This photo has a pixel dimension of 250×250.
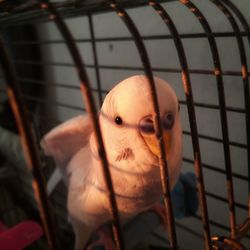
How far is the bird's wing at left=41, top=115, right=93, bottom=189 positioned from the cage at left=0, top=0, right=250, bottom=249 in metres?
0.04

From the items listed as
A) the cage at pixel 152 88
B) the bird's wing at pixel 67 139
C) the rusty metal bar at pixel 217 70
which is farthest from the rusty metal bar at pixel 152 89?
the bird's wing at pixel 67 139

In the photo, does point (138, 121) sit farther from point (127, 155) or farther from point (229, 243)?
point (229, 243)

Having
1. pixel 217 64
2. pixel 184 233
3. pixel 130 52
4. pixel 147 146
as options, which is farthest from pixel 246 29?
pixel 184 233

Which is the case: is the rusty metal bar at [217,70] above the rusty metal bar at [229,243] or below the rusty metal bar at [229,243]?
above

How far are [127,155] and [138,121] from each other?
5 centimetres

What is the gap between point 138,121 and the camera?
1.15ft

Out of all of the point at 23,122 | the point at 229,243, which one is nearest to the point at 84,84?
the point at 23,122

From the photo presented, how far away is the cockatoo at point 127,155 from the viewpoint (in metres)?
0.35

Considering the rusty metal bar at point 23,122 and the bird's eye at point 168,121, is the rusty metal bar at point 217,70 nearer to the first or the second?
the bird's eye at point 168,121

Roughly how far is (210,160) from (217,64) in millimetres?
279

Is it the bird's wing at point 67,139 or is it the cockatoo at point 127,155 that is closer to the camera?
the cockatoo at point 127,155

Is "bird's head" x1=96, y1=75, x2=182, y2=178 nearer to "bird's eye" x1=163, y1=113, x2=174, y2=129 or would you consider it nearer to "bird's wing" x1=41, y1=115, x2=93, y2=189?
"bird's eye" x1=163, y1=113, x2=174, y2=129

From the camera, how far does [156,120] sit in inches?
11.5

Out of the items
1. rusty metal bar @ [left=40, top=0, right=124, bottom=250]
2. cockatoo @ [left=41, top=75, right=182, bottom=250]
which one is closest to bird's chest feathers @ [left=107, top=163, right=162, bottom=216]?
cockatoo @ [left=41, top=75, right=182, bottom=250]
